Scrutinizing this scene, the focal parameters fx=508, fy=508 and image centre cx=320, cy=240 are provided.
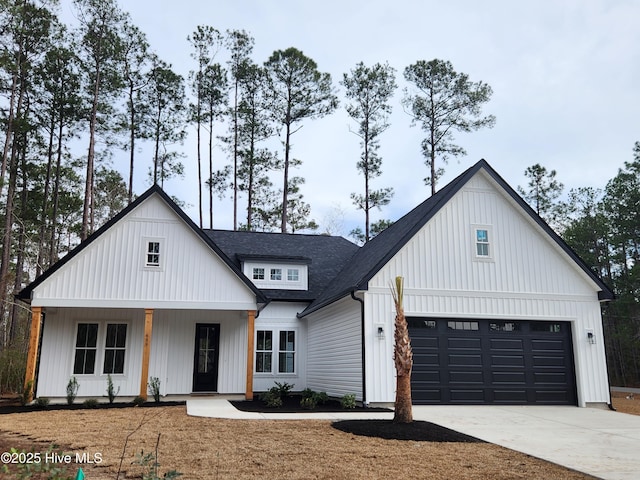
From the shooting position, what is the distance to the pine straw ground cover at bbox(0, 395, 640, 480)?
5.57m

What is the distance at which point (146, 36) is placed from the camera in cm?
2514

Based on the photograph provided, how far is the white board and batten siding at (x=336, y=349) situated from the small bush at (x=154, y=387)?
15.6 feet

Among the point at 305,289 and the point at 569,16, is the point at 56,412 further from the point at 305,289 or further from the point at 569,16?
the point at 569,16

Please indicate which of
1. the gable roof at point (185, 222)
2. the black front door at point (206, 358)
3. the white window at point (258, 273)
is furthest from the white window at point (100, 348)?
the white window at point (258, 273)

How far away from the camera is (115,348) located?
1459cm

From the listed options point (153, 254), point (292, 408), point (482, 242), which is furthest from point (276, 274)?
point (482, 242)

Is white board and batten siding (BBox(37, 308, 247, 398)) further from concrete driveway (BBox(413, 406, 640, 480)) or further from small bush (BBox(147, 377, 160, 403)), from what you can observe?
concrete driveway (BBox(413, 406, 640, 480))

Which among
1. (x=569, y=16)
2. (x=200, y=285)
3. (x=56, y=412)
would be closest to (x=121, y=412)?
(x=56, y=412)

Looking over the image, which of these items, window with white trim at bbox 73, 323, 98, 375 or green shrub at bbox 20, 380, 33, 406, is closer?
green shrub at bbox 20, 380, 33, 406

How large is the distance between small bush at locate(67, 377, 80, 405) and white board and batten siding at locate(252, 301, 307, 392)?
5166 mm

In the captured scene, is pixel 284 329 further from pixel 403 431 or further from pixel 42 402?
pixel 403 431

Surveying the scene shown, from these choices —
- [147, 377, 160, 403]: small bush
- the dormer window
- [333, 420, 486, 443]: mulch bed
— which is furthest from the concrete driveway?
the dormer window

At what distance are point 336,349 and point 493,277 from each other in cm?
470

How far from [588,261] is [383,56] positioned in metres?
19.0
